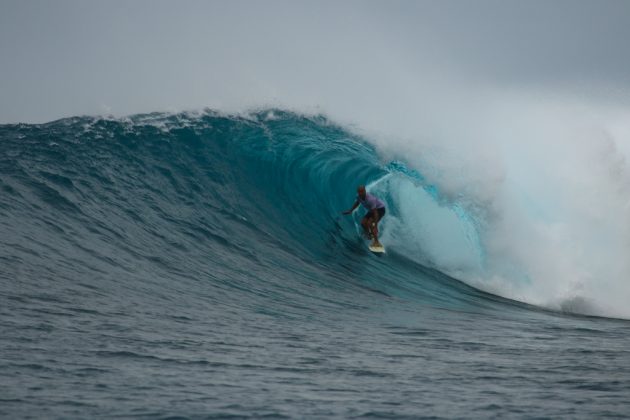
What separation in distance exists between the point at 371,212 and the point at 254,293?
3.82 meters

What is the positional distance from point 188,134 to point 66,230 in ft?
17.6

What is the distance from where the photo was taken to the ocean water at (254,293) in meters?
4.91

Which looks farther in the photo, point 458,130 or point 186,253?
point 458,130

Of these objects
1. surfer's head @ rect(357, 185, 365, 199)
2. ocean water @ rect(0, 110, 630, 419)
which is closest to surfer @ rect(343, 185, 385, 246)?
surfer's head @ rect(357, 185, 365, 199)

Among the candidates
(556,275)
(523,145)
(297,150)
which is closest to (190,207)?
(297,150)

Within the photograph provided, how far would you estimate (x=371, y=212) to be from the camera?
1212 cm

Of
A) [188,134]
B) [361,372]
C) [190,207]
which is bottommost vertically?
[361,372]

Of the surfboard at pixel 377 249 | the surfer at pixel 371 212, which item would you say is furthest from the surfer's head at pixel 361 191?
the surfboard at pixel 377 249

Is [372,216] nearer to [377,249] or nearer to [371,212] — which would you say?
[371,212]

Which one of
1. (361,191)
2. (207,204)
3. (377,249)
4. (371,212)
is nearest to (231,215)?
(207,204)

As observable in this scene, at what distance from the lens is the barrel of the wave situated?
39.5 ft

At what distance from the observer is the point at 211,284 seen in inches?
346

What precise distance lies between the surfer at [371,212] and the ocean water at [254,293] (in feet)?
0.76

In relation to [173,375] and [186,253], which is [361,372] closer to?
[173,375]
